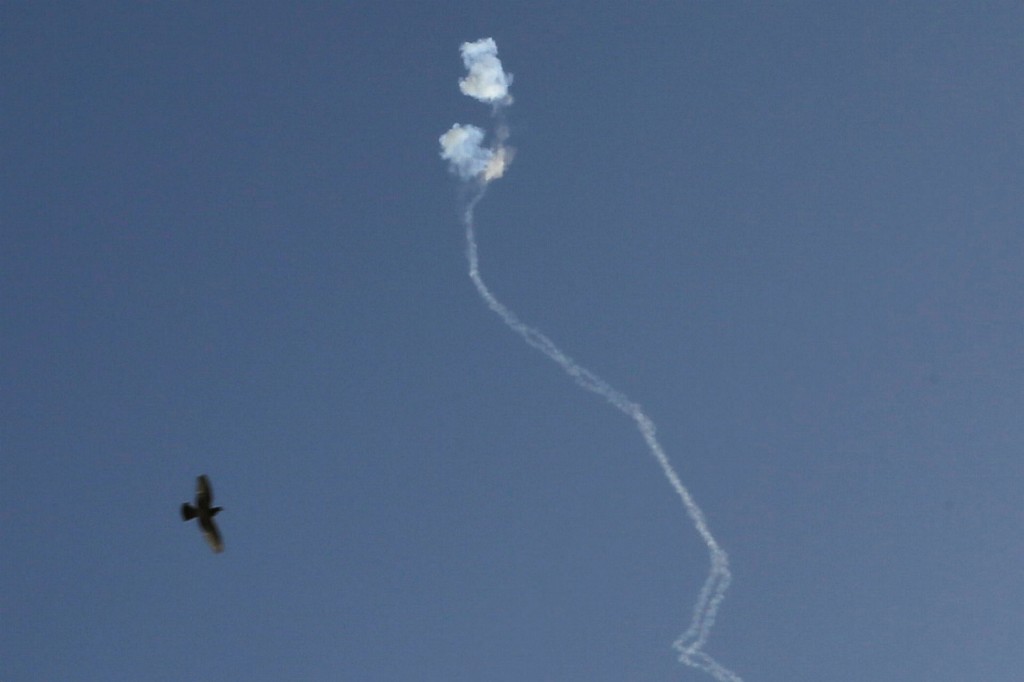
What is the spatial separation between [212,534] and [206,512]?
1.37 meters

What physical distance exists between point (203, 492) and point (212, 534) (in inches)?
102

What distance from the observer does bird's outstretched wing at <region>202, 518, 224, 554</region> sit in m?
62.8

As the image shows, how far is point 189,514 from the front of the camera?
2448 inches

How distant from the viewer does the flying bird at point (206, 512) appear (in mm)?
62625

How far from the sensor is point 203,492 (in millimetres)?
62812

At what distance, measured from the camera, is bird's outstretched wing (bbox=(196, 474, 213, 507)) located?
62.7 metres

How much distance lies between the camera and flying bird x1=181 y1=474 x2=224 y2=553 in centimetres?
6262

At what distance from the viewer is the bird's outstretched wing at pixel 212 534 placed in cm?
6275

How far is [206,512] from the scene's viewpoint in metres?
62.9

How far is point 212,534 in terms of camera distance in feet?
206

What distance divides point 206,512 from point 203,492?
1236mm
